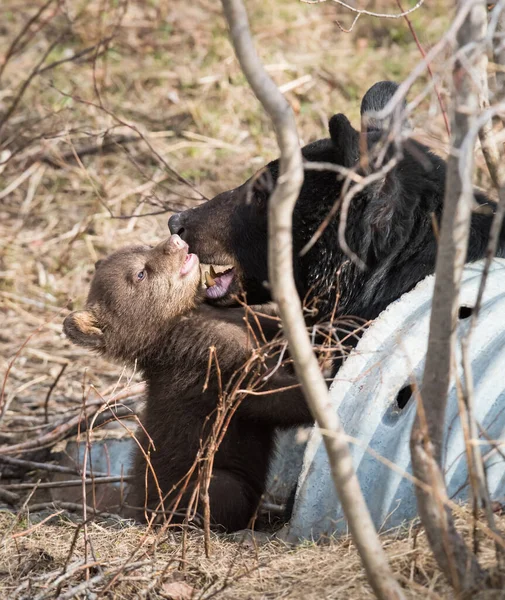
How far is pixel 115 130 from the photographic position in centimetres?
958

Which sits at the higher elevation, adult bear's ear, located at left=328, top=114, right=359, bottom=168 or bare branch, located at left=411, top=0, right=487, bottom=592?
adult bear's ear, located at left=328, top=114, right=359, bottom=168

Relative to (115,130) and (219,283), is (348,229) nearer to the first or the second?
(219,283)

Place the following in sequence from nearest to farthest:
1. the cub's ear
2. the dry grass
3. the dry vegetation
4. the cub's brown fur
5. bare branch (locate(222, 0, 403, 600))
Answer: bare branch (locate(222, 0, 403, 600)), the dry grass, the cub's brown fur, the cub's ear, the dry vegetation

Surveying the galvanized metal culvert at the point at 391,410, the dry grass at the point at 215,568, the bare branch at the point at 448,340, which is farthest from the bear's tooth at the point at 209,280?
the bare branch at the point at 448,340

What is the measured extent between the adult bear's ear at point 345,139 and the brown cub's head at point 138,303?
1.14m

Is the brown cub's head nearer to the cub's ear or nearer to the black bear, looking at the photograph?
the cub's ear

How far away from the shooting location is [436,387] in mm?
2816

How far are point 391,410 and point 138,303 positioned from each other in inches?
70.2

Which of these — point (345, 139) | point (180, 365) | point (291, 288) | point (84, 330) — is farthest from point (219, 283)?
point (291, 288)

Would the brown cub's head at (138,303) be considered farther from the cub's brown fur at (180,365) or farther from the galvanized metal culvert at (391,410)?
the galvanized metal culvert at (391,410)

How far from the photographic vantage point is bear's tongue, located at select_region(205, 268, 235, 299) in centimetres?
530

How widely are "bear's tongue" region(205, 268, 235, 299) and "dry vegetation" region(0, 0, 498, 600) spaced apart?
28.1 inches

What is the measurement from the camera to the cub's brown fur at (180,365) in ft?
15.6

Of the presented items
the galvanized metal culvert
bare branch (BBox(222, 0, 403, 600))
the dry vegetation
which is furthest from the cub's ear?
bare branch (BBox(222, 0, 403, 600))
